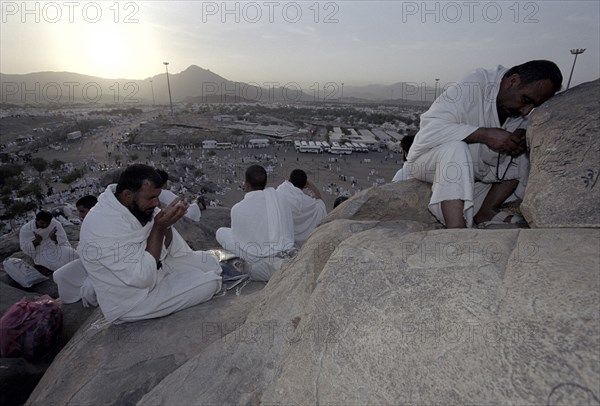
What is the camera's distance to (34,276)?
524 cm

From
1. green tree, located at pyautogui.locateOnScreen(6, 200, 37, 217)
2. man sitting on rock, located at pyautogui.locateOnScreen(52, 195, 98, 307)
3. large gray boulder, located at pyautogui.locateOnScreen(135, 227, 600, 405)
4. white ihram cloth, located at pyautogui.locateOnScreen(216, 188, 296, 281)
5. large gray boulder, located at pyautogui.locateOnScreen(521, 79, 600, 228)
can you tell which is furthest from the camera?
green tree, located at pyautogui.locateOnScreen(6, 200, 37, 217)

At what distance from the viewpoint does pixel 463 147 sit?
9.23 feet

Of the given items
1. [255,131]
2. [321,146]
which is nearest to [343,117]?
[255,131]

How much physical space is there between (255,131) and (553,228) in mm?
51233

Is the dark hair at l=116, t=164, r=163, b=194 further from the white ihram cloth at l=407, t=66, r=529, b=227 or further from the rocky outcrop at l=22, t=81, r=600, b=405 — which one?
the white ihram cloth at l=407, t=66, r=529, b=227

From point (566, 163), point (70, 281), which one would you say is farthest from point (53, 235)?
point (566, 163)

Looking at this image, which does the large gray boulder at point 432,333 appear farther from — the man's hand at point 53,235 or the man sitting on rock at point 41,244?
the man's hand at point 53,235

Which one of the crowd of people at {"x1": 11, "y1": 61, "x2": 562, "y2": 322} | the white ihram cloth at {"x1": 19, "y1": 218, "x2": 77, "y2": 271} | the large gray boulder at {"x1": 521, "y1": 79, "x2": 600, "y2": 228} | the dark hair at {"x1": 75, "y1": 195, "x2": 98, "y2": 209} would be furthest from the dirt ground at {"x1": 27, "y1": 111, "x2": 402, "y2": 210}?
the large gray boulder at {"x1": 521, "y1": 79, "x2": 600, "y2": 228}

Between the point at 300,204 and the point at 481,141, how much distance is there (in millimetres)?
3332

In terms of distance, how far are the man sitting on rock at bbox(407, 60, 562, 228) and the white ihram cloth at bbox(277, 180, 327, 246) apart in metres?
2.51

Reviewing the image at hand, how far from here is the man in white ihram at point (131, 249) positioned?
3.08 metres

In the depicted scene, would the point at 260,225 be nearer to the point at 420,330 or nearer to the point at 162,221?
the point at 162,221

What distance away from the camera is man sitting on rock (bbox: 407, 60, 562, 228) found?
9.09 feet

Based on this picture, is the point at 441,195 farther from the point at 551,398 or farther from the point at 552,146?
the point at 551,398
